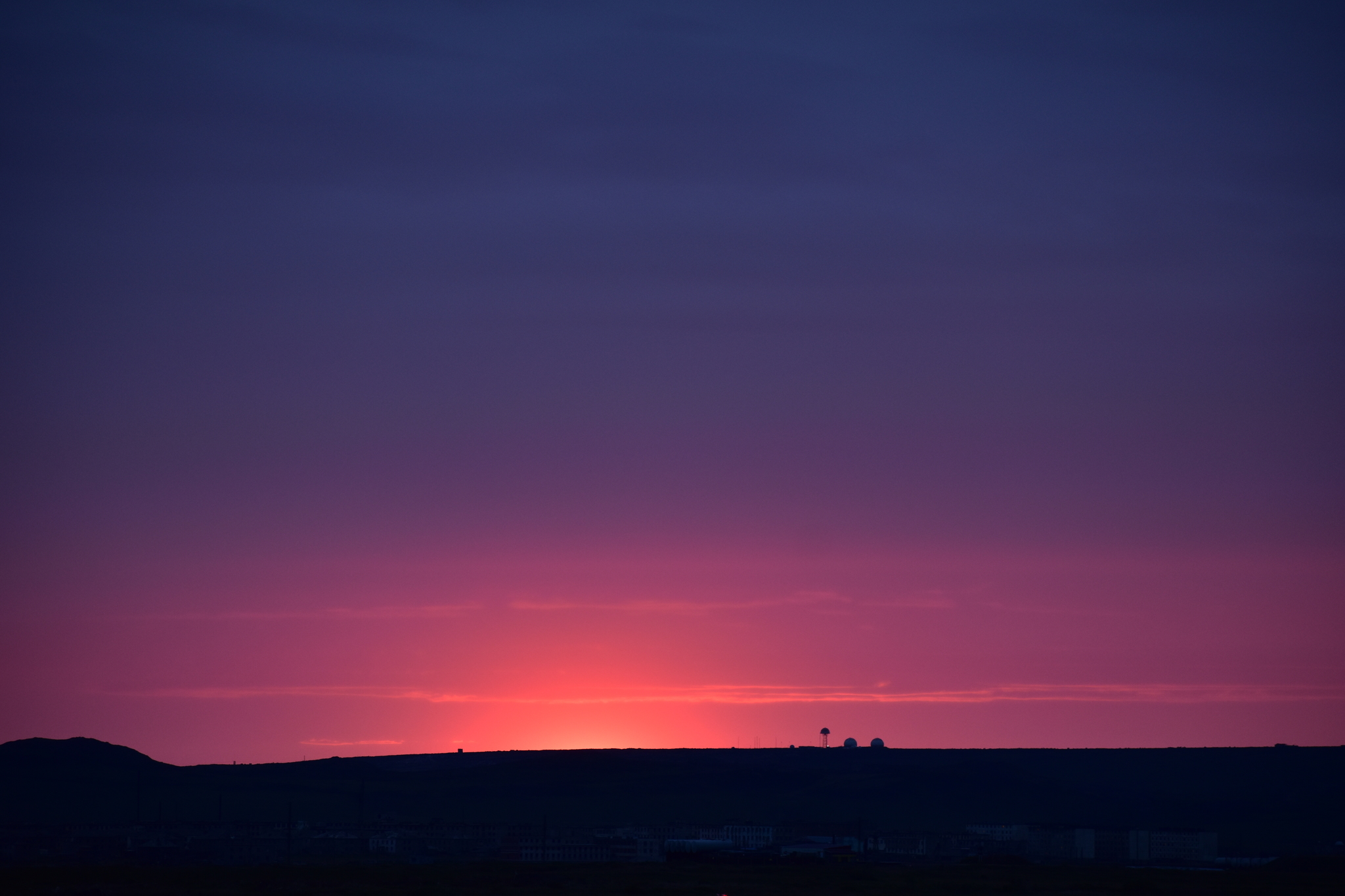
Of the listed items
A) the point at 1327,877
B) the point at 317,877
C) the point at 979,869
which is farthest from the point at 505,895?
the point at 1327,877

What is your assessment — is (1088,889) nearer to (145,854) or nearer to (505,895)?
(505,895)

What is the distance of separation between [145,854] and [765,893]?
8070 centimetres

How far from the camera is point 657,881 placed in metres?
115

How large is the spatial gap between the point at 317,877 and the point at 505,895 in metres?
24.1

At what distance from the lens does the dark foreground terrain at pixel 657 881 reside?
102562mm

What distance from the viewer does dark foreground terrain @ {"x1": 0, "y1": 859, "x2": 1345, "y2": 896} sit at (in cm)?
10256

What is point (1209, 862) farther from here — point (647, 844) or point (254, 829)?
point (254, 829)

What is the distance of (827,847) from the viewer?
183m

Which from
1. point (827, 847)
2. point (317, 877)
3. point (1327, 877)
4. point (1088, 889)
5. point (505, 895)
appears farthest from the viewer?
point (827, 847)

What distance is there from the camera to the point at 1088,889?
109 metres

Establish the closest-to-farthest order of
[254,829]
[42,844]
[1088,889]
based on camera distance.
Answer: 1. [1088,889]
2. [42,844]
3. [254,829]

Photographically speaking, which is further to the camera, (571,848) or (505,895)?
(571,848)

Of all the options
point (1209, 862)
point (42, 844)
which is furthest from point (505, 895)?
point (1209, 862)

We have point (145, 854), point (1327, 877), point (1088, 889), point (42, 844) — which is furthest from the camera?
point (42, 844)
